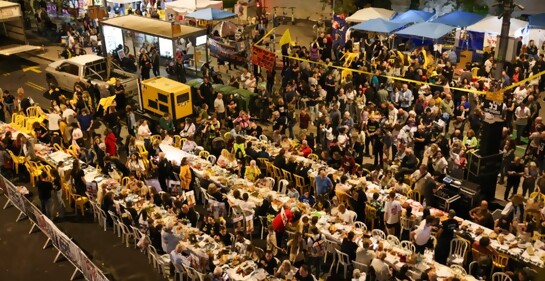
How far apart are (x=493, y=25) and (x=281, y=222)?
1643 cm

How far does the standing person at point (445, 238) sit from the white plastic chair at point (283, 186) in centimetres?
425

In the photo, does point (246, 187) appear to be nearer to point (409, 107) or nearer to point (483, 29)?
point (409, 107)

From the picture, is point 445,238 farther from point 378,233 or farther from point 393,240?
point 378,233

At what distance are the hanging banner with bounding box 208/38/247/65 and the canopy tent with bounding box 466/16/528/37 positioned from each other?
10.1 meters

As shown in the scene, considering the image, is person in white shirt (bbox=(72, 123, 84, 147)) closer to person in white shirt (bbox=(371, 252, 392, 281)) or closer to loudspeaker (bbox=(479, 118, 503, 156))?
person in white shirt (bbox=(371, 252, 392, 281))

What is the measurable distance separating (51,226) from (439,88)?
13.2 meters

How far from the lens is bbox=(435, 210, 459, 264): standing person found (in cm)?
1204

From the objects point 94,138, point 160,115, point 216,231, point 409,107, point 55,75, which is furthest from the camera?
point 55,75

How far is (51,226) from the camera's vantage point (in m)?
13.6

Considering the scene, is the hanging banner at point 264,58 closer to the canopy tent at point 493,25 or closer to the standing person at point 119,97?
the standing person at point 119,97

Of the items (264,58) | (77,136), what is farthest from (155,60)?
(77,136)

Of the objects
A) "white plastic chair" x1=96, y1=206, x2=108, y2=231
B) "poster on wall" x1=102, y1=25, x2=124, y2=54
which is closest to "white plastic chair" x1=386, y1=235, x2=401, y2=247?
"white plastic chair" x1=96, y1=206, x2=108, y2=231

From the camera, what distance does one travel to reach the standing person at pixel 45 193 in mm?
14561

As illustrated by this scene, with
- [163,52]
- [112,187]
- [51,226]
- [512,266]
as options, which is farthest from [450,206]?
[163,52]
